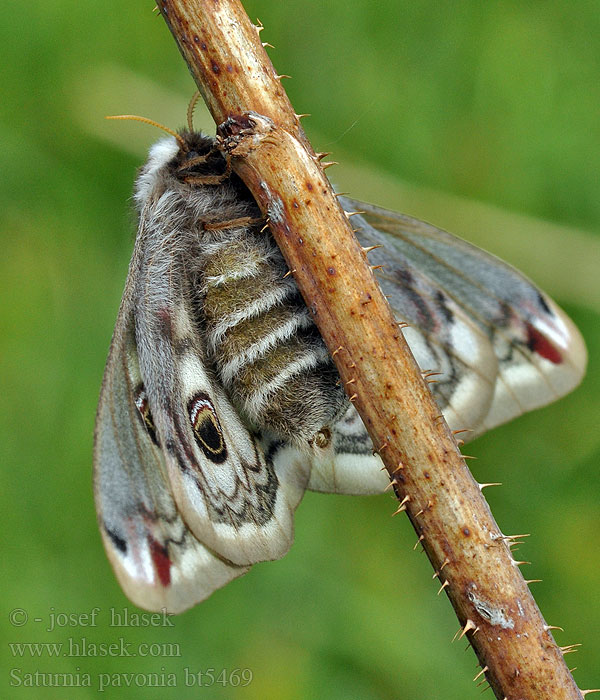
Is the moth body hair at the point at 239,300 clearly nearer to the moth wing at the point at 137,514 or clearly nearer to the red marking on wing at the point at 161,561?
the moth wing at the point at 137,514

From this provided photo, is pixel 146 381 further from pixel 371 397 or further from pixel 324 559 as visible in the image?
pixel 324 559

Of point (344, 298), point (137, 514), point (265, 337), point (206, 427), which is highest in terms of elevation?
point (344, 298)

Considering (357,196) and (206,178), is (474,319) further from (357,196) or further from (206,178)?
(357,196)

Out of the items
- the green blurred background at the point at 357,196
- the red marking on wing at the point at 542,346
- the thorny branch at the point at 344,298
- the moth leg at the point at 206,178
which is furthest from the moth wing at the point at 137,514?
the green blurred background at the point at 357,196

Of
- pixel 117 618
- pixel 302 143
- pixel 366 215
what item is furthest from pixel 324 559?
pixel 302 143

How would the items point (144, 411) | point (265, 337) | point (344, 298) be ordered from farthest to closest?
point (144, 411) < point (265, 337) < point (344, 298)

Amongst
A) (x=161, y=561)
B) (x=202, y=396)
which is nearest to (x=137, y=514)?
(x=161, y=561)

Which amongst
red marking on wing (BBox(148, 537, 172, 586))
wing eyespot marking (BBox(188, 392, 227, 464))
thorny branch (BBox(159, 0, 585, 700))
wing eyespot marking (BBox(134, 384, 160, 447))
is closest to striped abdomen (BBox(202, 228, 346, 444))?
wing eyespot marking (BBox(188, 392, 227, 464))

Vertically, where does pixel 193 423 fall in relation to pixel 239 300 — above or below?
below
